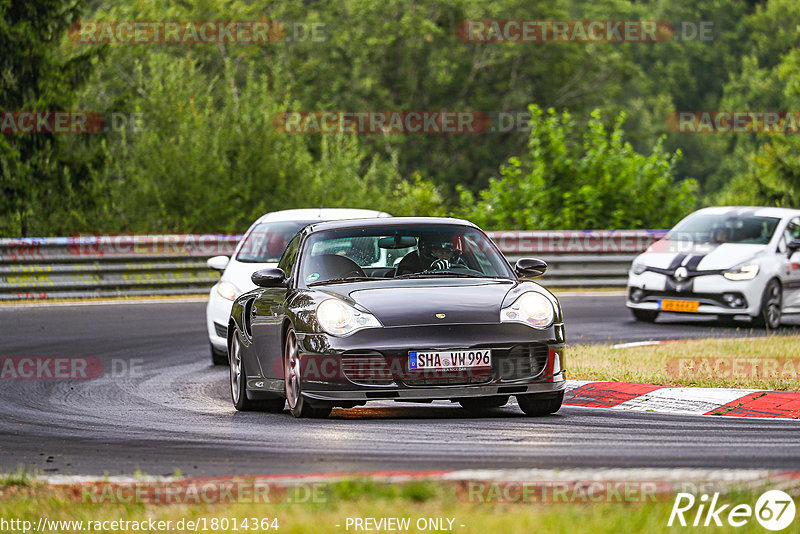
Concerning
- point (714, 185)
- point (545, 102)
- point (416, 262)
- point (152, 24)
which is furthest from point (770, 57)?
point (416, 262)

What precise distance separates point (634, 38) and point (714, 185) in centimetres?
1083

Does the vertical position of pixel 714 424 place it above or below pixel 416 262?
below

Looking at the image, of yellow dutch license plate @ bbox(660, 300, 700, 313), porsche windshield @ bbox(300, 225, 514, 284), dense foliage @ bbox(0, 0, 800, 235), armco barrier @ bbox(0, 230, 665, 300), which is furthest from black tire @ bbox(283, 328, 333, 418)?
dense foliage @ bbox(0, 0, 800, 235)

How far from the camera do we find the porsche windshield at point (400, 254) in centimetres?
1012

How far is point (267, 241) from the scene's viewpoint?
15.1m

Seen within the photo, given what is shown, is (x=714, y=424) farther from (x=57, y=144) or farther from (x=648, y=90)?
(x=648, y=90)

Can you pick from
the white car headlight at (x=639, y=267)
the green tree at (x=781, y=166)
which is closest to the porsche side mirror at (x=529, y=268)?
the white car headlight at (x=639, y=267)

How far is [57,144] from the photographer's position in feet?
94.9

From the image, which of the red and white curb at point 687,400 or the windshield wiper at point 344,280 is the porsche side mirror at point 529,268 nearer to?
the red and white curb at point 687,400

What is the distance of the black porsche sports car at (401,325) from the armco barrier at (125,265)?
1248 centimetres

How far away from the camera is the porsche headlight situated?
46.7ft

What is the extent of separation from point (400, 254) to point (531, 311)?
4.33ft

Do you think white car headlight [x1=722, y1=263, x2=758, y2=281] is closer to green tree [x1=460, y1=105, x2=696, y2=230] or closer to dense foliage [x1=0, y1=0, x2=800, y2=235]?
dense foliage [x1=0, y1=0, x2=800, y2=235]

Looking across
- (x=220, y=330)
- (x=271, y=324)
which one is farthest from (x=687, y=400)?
(x=220, y=330)
